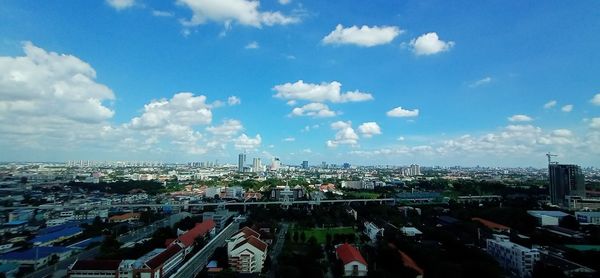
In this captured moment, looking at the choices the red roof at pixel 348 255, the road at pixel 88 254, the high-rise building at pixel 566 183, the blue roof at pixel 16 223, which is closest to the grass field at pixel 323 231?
the red roof at pixel 348 255

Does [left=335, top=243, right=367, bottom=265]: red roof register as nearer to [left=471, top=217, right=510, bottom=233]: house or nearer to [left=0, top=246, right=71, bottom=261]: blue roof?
[left=471, top=217, right=510, bottom=233]: house

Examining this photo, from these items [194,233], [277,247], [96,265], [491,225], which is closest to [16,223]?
[194,233]

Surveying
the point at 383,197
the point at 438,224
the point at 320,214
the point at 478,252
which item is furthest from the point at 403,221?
the point at 383,197

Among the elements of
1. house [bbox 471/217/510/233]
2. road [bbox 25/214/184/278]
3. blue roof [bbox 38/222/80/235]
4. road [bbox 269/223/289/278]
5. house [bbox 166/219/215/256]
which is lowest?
road [bbox 25/214/184/278]

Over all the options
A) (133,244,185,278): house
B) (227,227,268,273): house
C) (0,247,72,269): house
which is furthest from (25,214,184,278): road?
(227,227,268,273): house

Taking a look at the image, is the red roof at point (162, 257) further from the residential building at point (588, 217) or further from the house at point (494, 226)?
the residential building at point (588, 217)

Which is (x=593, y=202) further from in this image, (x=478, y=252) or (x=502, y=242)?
(x=478, y=252)
